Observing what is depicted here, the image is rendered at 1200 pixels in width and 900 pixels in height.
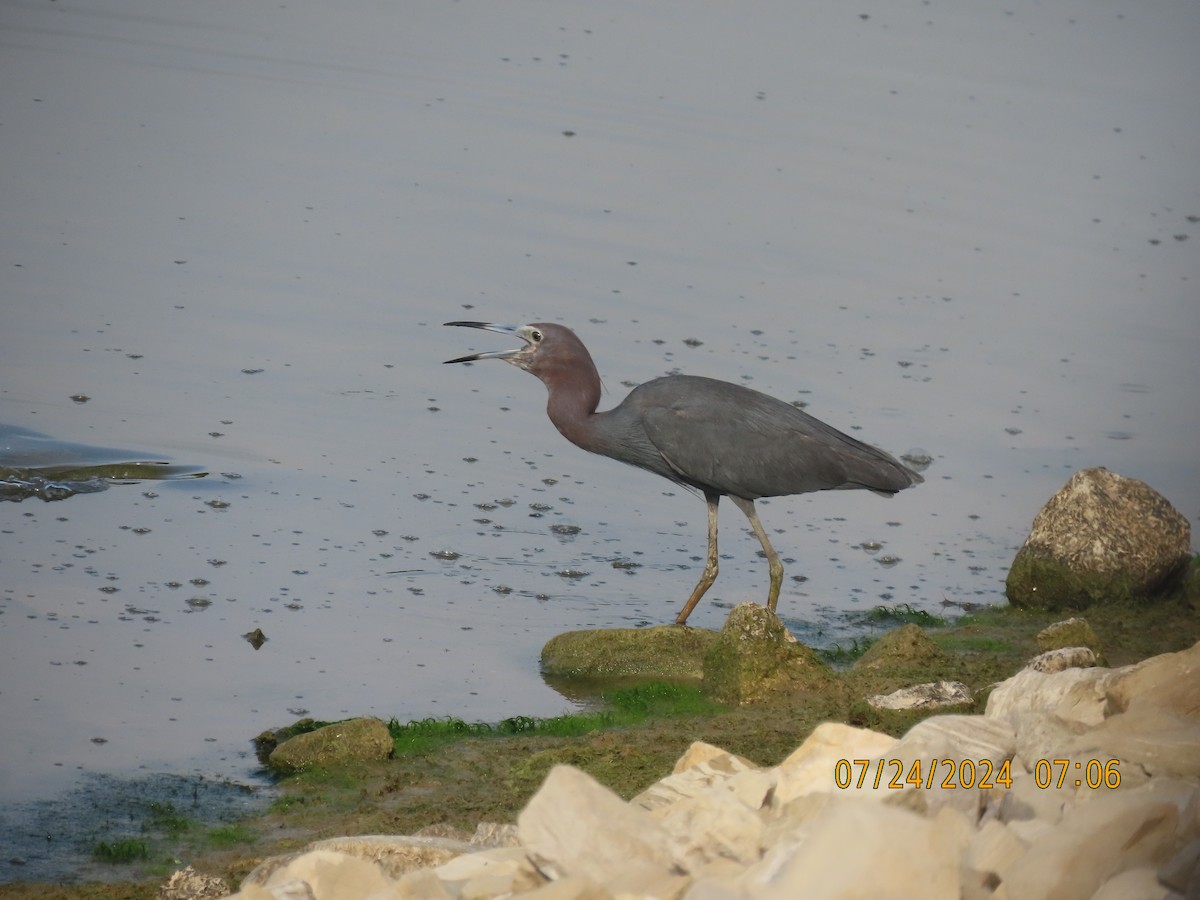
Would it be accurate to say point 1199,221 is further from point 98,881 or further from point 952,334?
point 98,881

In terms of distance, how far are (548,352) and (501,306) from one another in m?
3.72

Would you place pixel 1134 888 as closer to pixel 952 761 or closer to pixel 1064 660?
pixel 952 761

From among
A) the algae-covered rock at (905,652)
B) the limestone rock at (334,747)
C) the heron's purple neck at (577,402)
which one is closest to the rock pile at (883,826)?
the limestone rock at (334,747)

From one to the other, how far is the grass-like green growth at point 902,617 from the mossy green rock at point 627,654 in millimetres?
1533

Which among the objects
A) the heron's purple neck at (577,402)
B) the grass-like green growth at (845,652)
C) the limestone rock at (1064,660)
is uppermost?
the heron's purple neck at (577,402)

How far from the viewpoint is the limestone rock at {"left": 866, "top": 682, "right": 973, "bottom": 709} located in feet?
24.1

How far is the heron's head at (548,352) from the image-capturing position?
30.2 feet

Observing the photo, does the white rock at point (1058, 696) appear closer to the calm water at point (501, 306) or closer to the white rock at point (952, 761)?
the white rock at point (952, 761)

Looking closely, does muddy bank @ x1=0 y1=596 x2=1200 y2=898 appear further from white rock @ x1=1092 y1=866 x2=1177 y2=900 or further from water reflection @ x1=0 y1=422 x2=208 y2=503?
water reflection @ x1=0 y1=422 x2=208 y2=503

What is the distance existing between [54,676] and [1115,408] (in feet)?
29.2

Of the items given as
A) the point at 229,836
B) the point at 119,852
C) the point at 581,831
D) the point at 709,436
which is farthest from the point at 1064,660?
the point at 119,852

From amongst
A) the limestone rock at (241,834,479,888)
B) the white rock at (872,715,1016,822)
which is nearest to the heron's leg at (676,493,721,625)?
the white rock at (872,715,1016,822)

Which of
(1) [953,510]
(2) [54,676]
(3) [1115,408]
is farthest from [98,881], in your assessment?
(3) [1115,408]

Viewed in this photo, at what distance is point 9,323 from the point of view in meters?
12.0
